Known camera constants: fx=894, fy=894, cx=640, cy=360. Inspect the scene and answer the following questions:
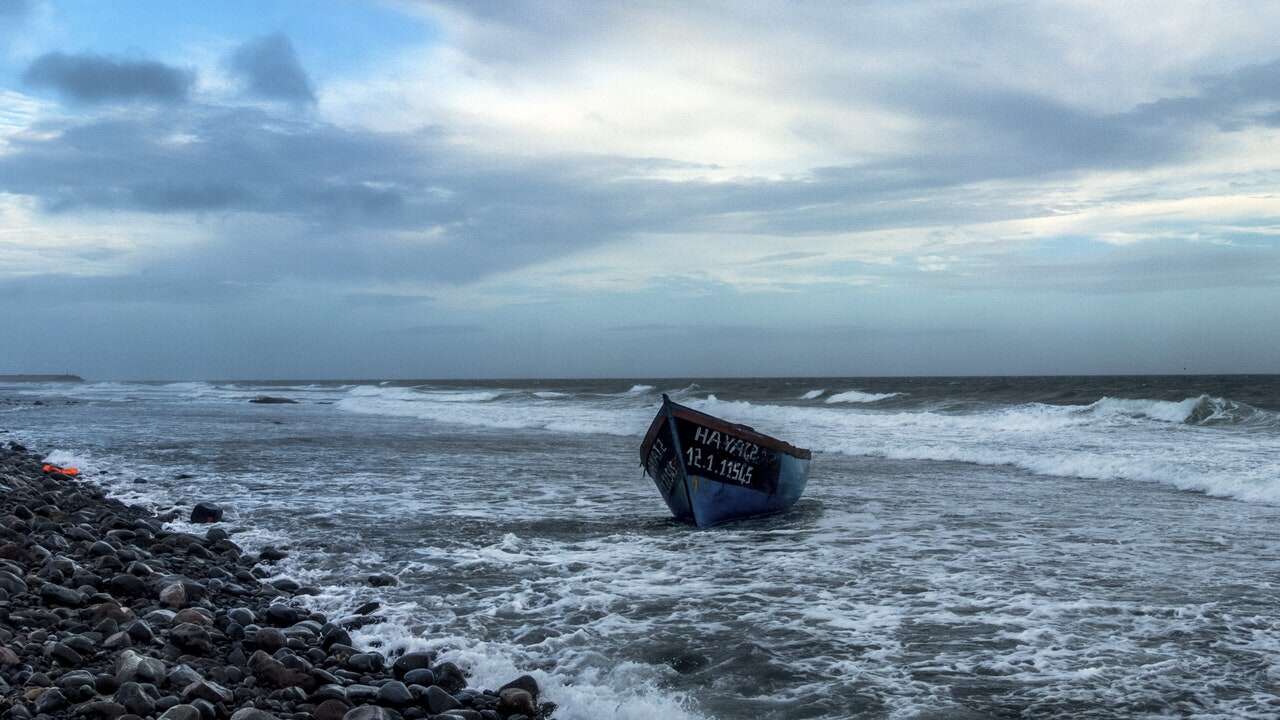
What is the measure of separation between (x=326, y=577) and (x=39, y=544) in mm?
2728

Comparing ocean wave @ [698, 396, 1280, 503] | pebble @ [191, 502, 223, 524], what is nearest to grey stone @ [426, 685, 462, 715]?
pebble @ [191, 502, 223, 524]

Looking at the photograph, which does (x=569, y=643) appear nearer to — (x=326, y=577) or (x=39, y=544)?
(x=326, y=577)

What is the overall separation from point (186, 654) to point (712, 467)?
7090 millimetres

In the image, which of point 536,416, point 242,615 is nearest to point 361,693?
point 242,615

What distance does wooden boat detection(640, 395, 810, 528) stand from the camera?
11.5 meters

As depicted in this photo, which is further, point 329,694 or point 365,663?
point 365,663

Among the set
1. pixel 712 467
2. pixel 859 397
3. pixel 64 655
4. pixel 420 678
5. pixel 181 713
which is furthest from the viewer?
pixel 859 397

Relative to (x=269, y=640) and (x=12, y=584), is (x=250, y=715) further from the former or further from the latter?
(x=12, y=584)

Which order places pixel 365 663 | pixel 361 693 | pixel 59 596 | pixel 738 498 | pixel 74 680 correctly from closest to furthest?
pixel 74 680
pixel 361 693
pixel 365 663
pixel 59 596
pixel 738 498

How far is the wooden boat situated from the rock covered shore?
5166mm

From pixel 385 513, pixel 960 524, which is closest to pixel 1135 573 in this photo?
pixel 960 524

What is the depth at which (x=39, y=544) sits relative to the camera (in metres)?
8.35

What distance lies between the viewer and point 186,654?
575cm

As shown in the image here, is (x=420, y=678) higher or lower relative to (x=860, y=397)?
lower
